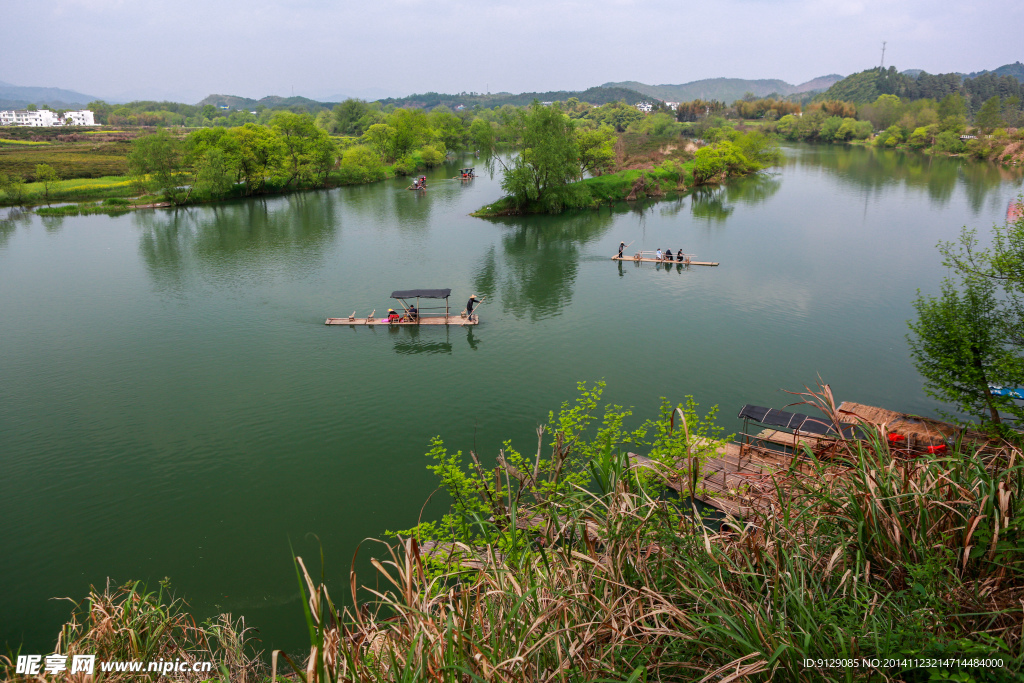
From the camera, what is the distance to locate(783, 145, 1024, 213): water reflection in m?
Answer: 63.4

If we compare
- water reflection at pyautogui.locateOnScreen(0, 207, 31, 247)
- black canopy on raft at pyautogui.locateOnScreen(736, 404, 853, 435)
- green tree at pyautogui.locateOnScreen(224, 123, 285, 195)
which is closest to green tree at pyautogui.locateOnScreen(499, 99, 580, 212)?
green tree at pyautogui.locateOnScreen(224, 123, 285, 195)

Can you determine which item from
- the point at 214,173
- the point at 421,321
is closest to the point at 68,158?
the point at 214,173

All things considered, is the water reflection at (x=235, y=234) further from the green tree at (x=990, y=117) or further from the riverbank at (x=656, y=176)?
the green tree at (x=990, y=117)

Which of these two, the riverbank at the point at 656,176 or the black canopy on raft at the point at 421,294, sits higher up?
the riverbank at the point at 656,176

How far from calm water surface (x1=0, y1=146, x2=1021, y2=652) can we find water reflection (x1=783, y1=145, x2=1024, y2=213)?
14.0 m

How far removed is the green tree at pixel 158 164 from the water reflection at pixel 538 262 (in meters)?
37.8

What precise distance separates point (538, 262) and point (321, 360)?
1989cm

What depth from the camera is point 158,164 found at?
61.3 m

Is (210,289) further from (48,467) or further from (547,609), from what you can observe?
(547,609)

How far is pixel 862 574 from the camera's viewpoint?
4730 millimetres

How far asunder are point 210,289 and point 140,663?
31484 mm

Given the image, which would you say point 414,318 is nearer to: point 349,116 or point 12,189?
point 12,189

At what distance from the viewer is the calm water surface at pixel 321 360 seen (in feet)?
49.1

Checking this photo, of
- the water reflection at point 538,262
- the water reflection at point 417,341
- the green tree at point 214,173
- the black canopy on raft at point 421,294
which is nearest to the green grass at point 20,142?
the green tree at point 214,173
